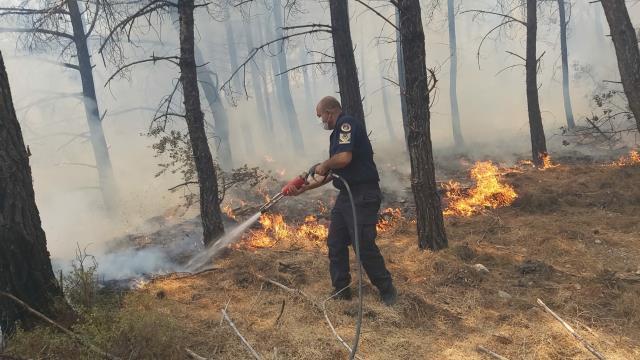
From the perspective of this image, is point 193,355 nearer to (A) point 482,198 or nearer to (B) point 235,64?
(A) point 482,198

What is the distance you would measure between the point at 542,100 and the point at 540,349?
36.4m

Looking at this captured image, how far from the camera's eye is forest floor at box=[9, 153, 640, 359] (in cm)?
343

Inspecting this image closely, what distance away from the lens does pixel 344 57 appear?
26.8ft

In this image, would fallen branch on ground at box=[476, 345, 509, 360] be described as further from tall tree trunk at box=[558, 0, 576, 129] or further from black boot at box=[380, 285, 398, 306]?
tall tree trunk at box=[558, 0, 576, 129]

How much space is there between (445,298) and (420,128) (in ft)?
7.50

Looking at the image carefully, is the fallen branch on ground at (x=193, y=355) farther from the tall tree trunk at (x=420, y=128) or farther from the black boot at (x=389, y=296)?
the tall tree trunk at (x=420, y=128)

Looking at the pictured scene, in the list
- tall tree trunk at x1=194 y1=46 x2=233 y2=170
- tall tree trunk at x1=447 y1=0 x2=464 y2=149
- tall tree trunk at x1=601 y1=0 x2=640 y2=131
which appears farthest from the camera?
tall tree trunk at x1=447 y1=0 x2=464 y2=149

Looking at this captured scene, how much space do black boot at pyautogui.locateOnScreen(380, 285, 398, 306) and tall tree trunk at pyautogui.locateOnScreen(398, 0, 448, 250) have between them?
5.56 ft

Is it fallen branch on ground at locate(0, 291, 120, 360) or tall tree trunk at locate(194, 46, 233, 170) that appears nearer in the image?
fallen branch on ground at locate(0, 291, 120, 360)

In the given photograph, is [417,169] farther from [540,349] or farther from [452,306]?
[540,349]

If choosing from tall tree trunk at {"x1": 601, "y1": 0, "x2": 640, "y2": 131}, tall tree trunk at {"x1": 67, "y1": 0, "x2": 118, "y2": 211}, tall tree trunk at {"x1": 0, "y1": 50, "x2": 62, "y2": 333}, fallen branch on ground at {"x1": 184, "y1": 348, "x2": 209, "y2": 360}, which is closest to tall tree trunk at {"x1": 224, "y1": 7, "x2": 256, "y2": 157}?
tall tree trunk at {"x1": 67, "y1": 0, "x2": 118, "y2": 211}

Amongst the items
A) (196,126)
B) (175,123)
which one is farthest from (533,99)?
(175,123)

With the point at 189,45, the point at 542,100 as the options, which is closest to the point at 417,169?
the point at 189,45

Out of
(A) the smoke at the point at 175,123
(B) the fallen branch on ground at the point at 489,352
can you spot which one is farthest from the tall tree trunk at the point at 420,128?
(B) the fallen branch on ground at the point at 489,352
